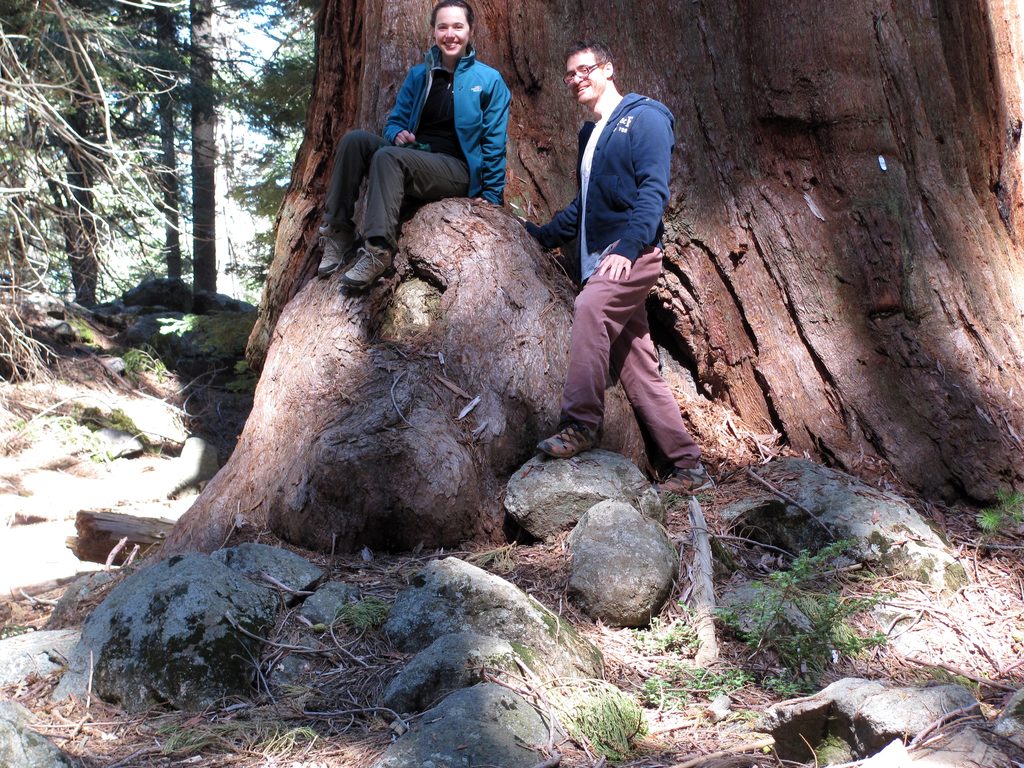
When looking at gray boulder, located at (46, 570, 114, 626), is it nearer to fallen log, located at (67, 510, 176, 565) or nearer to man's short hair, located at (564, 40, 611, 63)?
fallen log, located at (67, 510, 176, 565)

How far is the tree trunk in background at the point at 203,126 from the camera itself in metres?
17.2

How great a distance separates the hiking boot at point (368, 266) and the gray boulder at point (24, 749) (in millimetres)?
2919

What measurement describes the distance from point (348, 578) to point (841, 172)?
3.74m

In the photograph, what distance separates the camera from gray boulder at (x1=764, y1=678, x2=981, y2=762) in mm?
2713

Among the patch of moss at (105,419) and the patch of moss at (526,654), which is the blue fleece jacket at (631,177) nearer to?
the patch of moss at (526,654)

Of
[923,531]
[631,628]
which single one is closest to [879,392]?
[923,531]

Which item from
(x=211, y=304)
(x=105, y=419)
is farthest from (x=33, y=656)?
(x=211, y=304)

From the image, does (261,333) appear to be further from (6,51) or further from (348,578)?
(6,51)

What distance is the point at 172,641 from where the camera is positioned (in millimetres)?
3223

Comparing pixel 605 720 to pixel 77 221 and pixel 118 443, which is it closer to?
pixel 118 443

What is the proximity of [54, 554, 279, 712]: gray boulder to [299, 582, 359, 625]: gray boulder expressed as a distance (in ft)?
0.59

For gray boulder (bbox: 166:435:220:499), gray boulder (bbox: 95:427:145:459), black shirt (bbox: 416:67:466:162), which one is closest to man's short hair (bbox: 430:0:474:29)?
black shirt (bbox: 416:67:466:162)

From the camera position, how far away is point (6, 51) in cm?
844

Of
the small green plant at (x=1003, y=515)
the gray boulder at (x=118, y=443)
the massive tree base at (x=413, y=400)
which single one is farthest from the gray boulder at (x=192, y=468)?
the small green plant at (x=1003, y=515)
